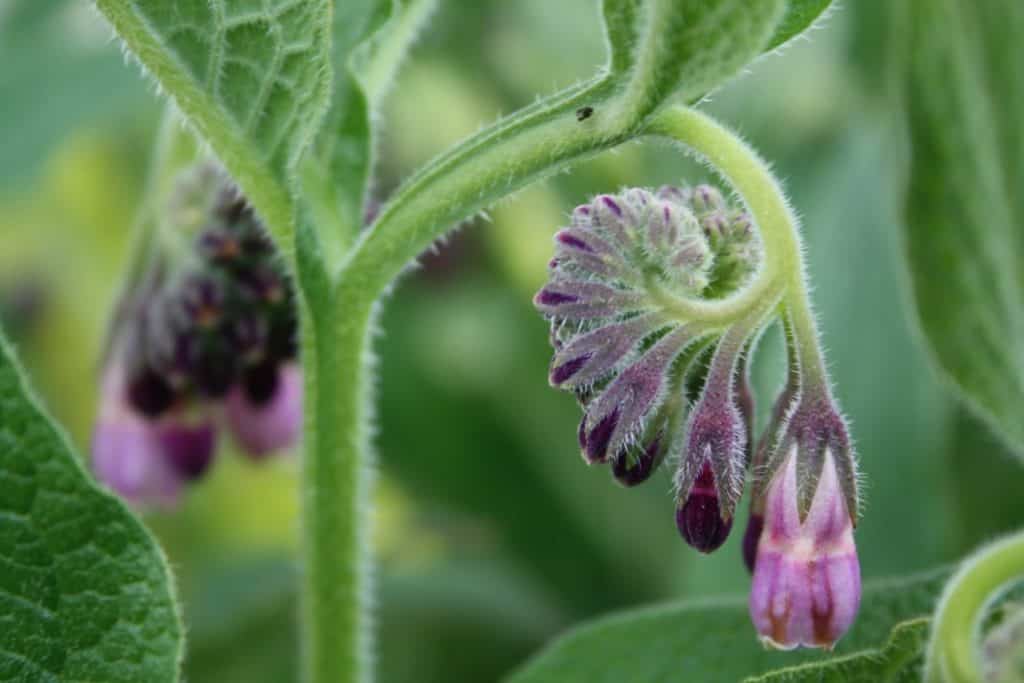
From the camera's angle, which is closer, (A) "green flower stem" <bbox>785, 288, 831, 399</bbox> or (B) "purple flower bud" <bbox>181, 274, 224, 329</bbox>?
(A) "green flower stem" <bbox>785, 288, 831, 399</bbox>

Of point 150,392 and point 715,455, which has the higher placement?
point 150,392

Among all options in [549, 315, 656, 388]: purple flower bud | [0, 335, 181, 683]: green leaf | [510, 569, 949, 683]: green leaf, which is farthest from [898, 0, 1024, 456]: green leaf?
[0, 335, 181, 683]: green leaf

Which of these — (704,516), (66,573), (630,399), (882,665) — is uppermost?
(66,573)

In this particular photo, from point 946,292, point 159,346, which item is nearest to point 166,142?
point 159,346

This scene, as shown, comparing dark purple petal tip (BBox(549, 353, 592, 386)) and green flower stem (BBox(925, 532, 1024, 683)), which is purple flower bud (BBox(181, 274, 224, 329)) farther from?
green flower stem (BBox(925, 532, 1024, 683))

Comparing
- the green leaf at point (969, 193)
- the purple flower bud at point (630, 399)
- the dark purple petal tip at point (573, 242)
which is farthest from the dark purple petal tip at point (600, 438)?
the green leaf at point (969, 193)

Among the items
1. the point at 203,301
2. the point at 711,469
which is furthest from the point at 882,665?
the point at 203,301

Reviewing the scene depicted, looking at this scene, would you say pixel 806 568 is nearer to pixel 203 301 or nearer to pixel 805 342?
pixel 805 342
